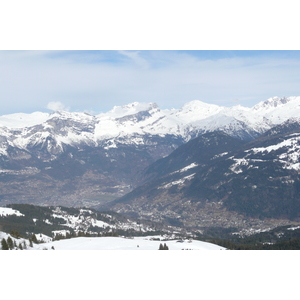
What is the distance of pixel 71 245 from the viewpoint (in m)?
167

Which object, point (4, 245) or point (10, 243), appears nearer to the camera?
point (4, 245)

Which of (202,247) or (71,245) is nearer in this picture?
(71,245)

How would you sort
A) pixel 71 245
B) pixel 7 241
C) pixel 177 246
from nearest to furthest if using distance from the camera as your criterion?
1. pixel 7 241
2. pixel 71 245
3. pixel 177 246

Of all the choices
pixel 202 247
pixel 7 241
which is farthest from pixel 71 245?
pixel 202 247

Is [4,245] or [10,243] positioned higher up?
[4,245]

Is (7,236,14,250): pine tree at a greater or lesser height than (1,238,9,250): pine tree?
lesser

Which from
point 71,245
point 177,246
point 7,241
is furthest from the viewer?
point 177,246

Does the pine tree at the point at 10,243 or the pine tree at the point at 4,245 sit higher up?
the pine tree at the point at 4,245

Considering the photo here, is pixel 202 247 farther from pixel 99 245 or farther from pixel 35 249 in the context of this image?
pixel 35 249

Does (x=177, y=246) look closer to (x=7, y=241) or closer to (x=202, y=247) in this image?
(x=202, y=247)

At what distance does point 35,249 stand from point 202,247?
8725 centimetres

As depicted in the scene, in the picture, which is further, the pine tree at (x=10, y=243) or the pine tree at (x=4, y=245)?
the pine tree at (x=10, y=243)

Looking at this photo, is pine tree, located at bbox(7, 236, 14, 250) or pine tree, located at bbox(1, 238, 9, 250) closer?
pine tree, located at bbox(1, 238, 9, 250)

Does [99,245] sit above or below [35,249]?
below
